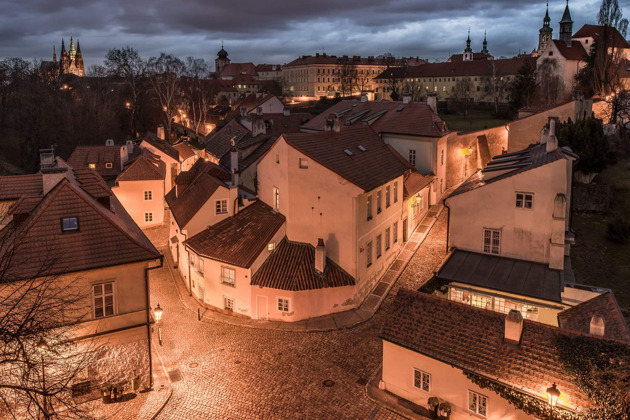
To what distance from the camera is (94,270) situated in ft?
58.9

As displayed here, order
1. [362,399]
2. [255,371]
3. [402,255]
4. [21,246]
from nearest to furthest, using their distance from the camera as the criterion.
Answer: [21,246], [362,399], [255,371], [402,255]

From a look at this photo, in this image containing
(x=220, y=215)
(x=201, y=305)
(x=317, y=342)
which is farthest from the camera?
(x=220, y=215)

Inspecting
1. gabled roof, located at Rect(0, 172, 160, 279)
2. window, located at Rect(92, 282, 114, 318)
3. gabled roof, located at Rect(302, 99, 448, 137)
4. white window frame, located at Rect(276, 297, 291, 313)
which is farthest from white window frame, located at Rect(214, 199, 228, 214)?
gabled roof, located at Rect(302, 99, 448, 137)

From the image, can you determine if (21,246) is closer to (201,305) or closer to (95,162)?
(201,305)

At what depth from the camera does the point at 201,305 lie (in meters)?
27.7

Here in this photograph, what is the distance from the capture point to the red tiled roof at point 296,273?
992 inches

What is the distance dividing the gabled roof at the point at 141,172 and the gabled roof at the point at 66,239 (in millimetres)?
21863

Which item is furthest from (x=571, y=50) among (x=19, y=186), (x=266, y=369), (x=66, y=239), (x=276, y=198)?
(x=66, y=239)

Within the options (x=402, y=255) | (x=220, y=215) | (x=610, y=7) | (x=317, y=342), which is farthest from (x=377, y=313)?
(x=610, y=7)

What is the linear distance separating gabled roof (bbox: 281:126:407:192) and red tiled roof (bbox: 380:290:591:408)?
8624 mm

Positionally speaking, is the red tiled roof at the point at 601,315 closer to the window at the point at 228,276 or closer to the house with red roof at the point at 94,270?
the window at the point at 228,276

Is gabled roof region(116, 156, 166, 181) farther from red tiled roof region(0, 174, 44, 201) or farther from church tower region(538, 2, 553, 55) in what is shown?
church tower region(538, 2, 553, 55)

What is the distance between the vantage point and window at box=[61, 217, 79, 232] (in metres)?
18.6

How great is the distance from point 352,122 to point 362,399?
97.0 ft
